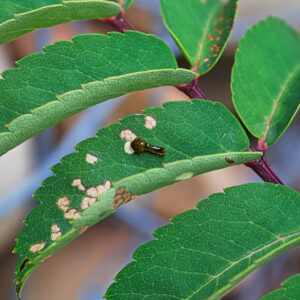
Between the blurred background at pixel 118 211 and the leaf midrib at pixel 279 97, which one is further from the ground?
the leaf midrib at pixel 279 97

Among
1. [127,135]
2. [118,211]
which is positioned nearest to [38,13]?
[127,135]

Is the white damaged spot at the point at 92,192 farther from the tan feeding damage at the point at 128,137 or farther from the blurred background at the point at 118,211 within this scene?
the blurred background at the point at 118,211

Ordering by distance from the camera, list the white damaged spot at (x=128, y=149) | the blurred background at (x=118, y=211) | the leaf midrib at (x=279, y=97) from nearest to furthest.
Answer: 1. the white damaged spot at (x=128, y=149)
2. the leaf midrib at (x=279, y=97)
3. the blurred background at (x=118, y=211)

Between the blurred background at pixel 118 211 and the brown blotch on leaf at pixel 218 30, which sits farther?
the blurred background at pixel 118 211

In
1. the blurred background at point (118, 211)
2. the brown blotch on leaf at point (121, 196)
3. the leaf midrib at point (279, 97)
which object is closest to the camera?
the brown blotch on leaf at point (121, 196)

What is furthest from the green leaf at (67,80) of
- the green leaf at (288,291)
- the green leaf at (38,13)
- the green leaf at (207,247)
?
the green leaf at (288,291)

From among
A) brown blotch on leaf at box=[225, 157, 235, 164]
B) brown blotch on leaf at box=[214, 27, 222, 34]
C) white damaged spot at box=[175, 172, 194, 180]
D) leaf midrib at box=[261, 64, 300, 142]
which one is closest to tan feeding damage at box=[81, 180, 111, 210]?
white damaged spot at box=[175, 172, 194, 180]

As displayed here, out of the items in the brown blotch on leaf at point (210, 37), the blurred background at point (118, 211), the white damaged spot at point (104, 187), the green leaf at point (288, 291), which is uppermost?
the brown blotch on leaf at point (210, 37)

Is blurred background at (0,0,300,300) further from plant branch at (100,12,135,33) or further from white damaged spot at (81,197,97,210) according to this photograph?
white damaged spot at (81,197,97,210)

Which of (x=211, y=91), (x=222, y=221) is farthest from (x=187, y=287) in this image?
(x=211, y=91)
